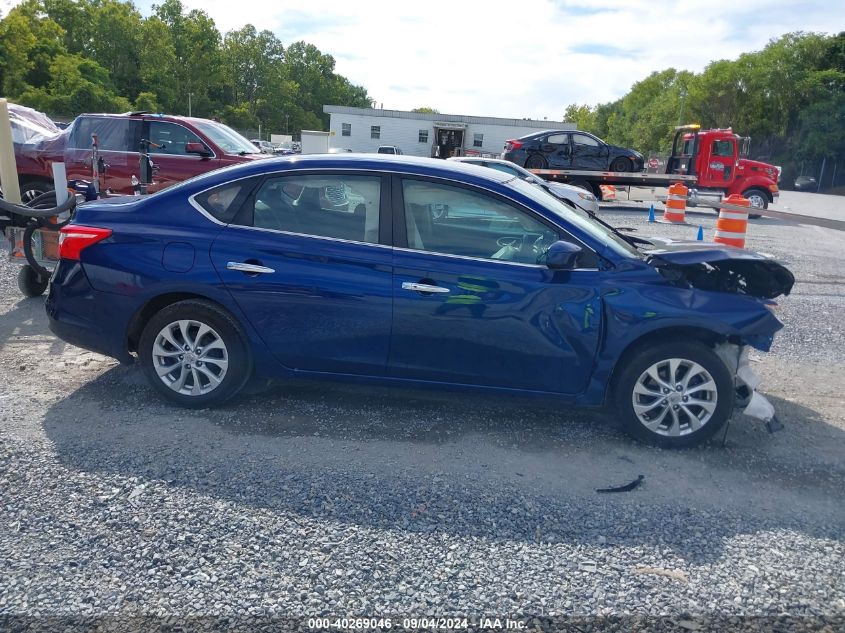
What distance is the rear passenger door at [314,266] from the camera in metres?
4.57

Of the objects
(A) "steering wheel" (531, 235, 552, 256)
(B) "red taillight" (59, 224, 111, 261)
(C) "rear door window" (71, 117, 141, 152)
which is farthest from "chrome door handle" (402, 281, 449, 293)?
(C) "rear door window" (71, 117, 141, 152)

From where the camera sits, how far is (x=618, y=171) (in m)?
24.4

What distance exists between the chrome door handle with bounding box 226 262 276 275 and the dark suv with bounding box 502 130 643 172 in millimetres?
19883

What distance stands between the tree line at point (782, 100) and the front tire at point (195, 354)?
6235 cm

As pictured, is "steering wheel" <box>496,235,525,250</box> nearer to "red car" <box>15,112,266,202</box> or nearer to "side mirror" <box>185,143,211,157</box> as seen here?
"red car" <box>15,112,266,202</box>

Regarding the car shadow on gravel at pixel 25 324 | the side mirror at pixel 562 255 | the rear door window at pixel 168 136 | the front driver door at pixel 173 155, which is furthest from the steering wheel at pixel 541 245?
the rear door window at pixel 168 136

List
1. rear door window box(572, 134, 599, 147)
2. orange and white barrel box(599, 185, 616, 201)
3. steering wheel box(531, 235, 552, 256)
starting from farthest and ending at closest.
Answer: orange and white barrel box(599, 185, 616, 201), rear door window box(572, 134, 599, 147), steering wheel box(531, 235, 552, 256)

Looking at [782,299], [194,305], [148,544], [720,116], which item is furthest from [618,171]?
[720,116]

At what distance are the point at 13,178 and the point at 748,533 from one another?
→ 7.82 meters

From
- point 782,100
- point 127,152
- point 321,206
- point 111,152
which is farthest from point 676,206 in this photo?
point 782,100

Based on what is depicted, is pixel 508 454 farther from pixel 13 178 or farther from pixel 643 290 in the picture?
pixel 13 178

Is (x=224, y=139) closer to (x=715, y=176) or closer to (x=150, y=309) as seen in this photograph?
(x=150, y=309)

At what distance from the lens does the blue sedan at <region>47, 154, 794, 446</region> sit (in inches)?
176

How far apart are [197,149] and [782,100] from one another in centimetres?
6232
